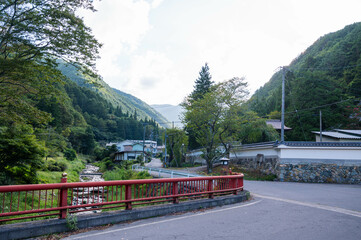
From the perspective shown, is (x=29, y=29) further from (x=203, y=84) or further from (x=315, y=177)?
(x=203, y=84)

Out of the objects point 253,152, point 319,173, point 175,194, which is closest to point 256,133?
point 253,152

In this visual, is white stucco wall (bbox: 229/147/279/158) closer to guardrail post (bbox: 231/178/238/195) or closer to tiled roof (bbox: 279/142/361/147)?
tiled roof (bbox: 279/142/361/147)

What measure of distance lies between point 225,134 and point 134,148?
165 feet

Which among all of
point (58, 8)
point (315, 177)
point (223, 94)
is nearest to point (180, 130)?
point (223, 94)

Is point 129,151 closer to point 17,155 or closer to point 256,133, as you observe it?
point 256,133

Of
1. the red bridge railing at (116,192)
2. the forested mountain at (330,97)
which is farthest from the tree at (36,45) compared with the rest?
the forested mountain at (330,97)

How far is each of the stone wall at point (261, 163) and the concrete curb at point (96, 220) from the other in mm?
13988

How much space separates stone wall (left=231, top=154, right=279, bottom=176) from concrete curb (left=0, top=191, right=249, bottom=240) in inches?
551

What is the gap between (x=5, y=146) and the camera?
35.4 ft

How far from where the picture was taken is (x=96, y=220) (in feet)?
18.4

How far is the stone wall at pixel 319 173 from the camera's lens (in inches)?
727

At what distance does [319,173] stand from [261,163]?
5211mm

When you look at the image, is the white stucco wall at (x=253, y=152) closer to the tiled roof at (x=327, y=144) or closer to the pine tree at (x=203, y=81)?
the tiled roof at (x=327, y=144)

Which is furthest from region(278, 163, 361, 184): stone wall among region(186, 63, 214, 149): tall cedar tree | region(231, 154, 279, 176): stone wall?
region(186, 63, 214, 149): tall cedar tree
